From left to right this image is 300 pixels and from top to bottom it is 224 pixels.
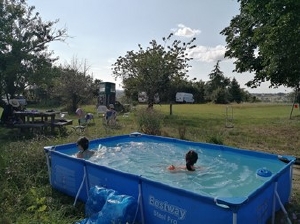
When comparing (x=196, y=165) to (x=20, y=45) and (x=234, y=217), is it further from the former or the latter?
(x=20, y=45)

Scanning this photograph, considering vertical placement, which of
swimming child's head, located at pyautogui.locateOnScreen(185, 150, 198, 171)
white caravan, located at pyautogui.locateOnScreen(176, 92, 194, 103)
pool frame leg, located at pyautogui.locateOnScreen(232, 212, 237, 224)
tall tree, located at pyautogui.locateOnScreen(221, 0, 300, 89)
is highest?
tall tree, located at pyautogui.locateOnScreen(221, 0, 300, 89)

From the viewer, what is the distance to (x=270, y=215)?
4.05m

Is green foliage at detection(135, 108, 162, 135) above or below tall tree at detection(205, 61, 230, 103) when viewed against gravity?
below

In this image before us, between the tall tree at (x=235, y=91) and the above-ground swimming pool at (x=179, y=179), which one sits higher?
the tall tree at (x=235, y=91)

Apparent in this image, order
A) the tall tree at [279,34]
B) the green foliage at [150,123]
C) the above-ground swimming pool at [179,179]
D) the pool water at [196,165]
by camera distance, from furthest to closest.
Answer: the green foliage at [150,123] < the tall tree at [279,34] < the pool water at [196,165] < the above-ground swimming pool at [179,179]

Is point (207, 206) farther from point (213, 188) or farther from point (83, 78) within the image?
point (83, 78)

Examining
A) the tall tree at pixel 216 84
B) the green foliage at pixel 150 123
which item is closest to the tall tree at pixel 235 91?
the tall tree at pixel 216 84

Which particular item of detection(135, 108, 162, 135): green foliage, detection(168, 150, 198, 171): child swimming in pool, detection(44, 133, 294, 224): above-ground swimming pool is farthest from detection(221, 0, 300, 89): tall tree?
detection(168, 150, 198, 171): child swimming in pool

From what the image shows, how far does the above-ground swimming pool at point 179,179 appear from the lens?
10.7ft

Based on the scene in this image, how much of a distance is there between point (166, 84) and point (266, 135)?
9792 mm

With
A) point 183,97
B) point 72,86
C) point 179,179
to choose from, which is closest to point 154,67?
point 72,86

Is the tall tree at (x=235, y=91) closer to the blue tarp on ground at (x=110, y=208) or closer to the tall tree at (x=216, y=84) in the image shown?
the tall tree at (x=216, y=84)

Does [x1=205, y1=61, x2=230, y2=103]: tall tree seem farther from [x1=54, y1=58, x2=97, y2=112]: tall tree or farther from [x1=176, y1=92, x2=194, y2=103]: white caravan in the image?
[x1=54, y1=58, x2=97, y2=112]: tall tree

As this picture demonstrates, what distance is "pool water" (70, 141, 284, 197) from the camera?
500 centimetres
